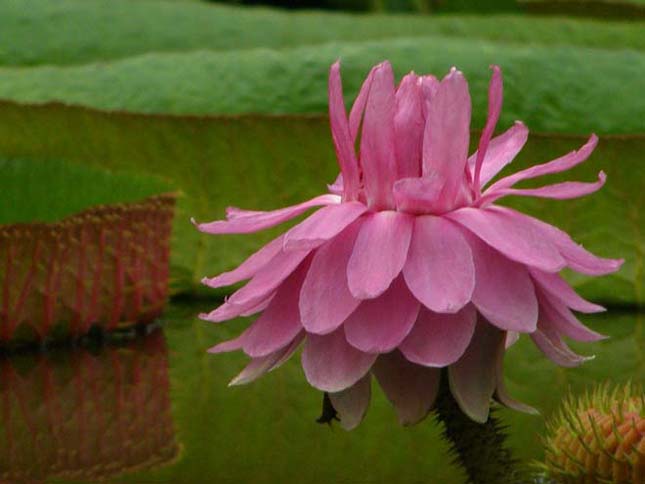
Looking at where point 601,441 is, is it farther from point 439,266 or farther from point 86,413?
point 86,413

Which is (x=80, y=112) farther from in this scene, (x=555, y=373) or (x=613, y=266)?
(x=613, y=266)

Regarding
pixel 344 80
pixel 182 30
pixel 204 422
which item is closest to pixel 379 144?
pixel 204 422

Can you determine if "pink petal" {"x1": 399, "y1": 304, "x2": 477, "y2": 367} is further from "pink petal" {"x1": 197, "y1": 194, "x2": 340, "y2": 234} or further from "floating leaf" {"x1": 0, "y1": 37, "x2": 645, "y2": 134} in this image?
"floating leaf" {"x1": 0, "y1": 37, "x2": 645, "y2": 134}

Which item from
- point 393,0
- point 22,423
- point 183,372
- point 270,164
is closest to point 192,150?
point 270,164

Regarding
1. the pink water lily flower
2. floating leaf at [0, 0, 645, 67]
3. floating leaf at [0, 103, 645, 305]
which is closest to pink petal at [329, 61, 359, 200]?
the pink water lily flower

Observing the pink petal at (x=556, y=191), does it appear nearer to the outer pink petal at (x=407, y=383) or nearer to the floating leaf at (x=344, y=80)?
the outer pink petal at (x=407, y=383)

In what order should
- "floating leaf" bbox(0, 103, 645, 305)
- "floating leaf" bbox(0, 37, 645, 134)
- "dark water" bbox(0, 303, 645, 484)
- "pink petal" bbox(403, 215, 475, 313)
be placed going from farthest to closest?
1. "floating leaf" bbox(0, 37, 645, 134)
2. "floating leaf" bbox(0, 103, 645, 305)
3. "dark water" bbox(0, 303, 645, 484)
4. "pink petal" bbox(403, 215, 475, 313)

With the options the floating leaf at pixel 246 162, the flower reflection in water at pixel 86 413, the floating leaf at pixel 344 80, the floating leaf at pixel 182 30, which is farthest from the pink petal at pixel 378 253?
the floating leaf at pixel 182 30

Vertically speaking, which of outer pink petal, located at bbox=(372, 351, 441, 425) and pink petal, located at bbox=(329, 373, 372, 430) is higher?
outer pink petal, located at bbox=(372, 351, 441, 425)
